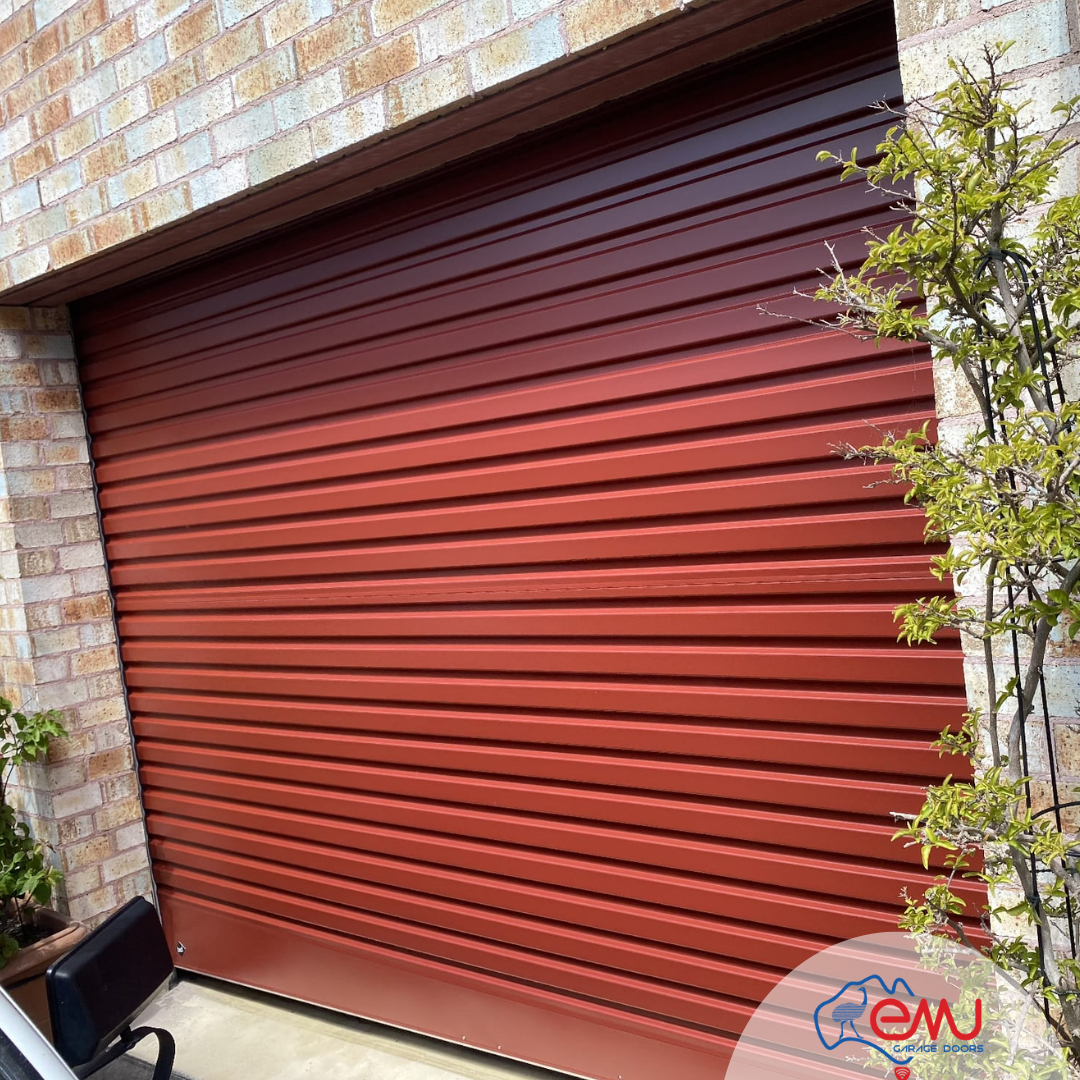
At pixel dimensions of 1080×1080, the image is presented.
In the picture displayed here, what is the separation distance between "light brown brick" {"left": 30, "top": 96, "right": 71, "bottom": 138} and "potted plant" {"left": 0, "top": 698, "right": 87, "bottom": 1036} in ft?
7.55

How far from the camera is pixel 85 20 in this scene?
3.56 meters

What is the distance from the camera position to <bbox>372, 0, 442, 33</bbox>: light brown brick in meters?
2.63

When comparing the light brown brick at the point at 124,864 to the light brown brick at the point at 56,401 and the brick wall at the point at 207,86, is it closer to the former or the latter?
→ the light brown brick at the point at 56,401

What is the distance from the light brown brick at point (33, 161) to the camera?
12.5ft

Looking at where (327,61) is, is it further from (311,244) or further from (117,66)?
(117,66)

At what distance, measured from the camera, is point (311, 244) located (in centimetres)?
352

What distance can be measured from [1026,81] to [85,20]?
3309 millimetres

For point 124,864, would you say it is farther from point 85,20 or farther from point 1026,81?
point 1026,81

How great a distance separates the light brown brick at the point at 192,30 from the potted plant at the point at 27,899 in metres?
2.65

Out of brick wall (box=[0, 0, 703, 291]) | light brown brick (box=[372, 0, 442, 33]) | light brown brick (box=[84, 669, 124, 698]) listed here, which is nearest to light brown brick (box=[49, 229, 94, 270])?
brick wall (box=[0, 0, 703, 291])

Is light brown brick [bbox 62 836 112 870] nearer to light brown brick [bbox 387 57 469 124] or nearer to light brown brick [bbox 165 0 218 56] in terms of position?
light brown brick [bbox 165 0 218 56]

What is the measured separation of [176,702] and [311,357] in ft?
5.66

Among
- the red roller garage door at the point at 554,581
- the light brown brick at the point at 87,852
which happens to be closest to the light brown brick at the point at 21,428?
the red roller garage door at the point at 554,581

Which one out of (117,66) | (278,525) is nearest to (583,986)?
(278,525)
